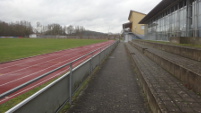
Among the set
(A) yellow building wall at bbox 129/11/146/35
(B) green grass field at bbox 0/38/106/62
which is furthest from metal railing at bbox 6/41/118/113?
(A) yellow building wall at bbox 129/11/146/35

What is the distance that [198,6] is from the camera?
12.6m

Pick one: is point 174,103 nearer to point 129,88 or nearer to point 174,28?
point 129,88

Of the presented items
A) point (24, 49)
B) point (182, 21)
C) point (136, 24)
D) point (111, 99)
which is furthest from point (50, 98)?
A: point (136, 24)

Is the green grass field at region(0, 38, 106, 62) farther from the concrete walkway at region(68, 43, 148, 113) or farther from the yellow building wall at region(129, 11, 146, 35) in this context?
the yellow building wall at region(129, 11, 146, 35)

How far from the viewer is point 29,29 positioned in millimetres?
126188

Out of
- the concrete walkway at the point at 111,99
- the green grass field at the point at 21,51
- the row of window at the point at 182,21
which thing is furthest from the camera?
the row of window at the point at 182,21

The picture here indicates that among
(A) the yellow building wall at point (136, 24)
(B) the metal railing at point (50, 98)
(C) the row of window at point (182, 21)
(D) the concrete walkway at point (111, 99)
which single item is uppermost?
(A) the yellow building wall at point (136, 24)

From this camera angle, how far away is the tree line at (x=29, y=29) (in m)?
111

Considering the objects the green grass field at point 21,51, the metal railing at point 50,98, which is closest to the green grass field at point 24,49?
the green grass field at point 21,51

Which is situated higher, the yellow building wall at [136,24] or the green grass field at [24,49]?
the yellow building wall at [136,24]

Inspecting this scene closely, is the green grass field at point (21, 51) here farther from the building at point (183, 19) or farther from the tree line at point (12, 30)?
the tree line at point (12, 30)

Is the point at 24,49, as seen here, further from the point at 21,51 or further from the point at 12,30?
the point at 12,30

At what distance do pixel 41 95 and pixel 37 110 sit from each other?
0.90 feet

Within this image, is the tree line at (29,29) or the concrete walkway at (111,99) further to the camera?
the tree line at (29,29)
